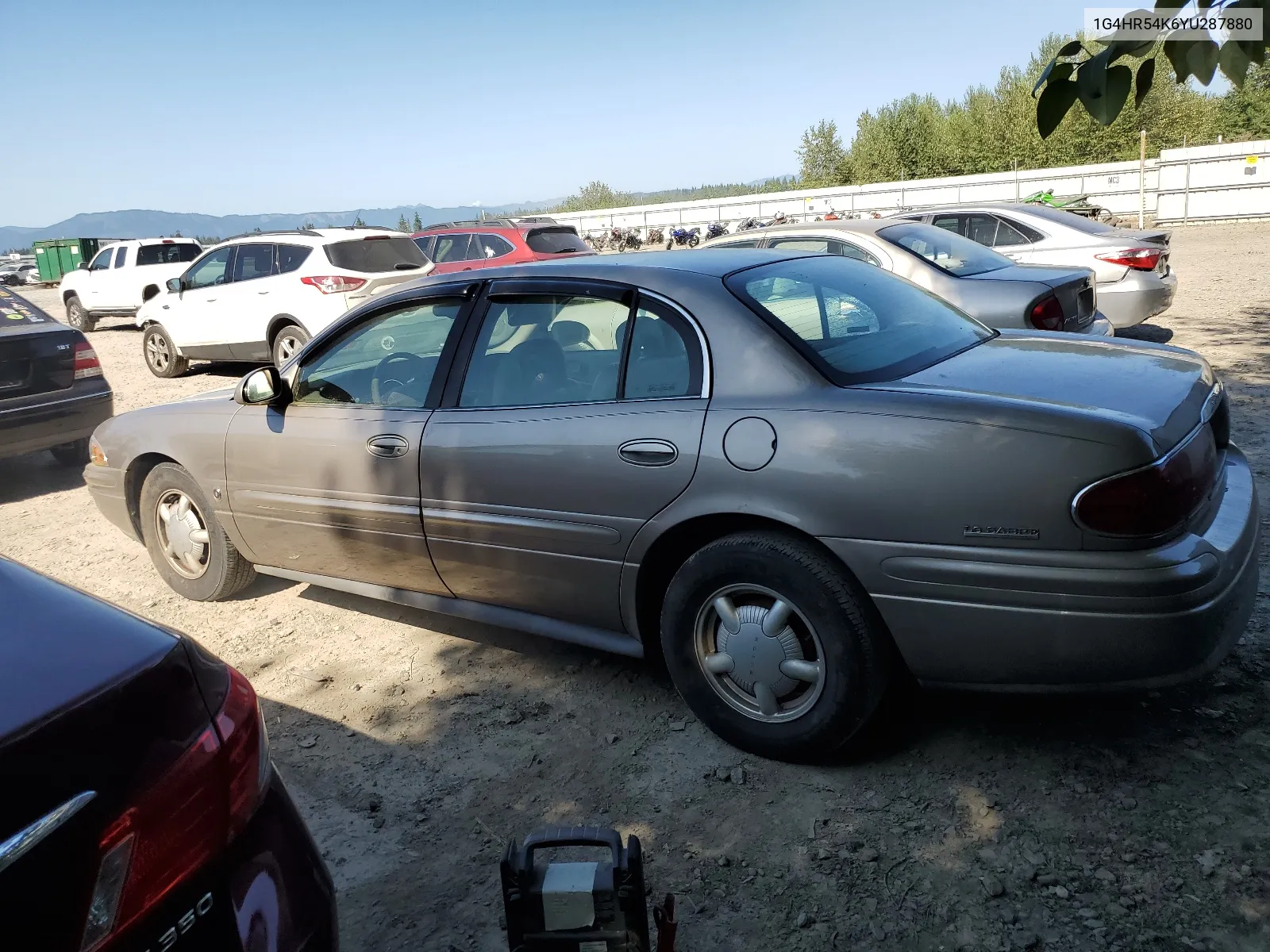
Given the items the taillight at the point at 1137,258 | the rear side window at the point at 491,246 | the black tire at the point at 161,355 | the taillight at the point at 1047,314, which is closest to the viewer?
the taillight at the point at 1047,314

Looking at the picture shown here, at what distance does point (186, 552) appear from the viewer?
16.1ft

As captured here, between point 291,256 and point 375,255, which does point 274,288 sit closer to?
point 291,256

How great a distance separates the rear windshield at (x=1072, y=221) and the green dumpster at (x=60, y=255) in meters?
38.0

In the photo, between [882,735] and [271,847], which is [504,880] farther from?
[882,735]

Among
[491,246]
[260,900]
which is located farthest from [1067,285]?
[491,246]

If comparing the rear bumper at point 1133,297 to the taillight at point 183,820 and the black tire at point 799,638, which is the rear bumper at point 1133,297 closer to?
the black tire at point 799,638

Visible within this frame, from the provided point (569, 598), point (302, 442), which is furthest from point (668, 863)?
point (302, 442)

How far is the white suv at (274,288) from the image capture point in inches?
430

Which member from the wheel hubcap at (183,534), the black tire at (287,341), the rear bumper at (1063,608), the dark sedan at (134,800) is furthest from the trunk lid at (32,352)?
the rear bumper at (1063,608)

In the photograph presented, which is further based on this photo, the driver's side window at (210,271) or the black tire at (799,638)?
the driver's side window at (210,271)

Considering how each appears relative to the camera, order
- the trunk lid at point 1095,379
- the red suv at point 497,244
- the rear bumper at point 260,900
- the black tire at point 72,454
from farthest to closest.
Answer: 1. the red suv at point 497,244
2. the black tire at point 72,454
3. the trunk lid at point 1095,379
4. the rear bumper at point 260,900

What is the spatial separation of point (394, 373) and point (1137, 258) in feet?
27.2

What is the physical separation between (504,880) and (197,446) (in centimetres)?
323

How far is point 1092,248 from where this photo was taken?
31.7ft
